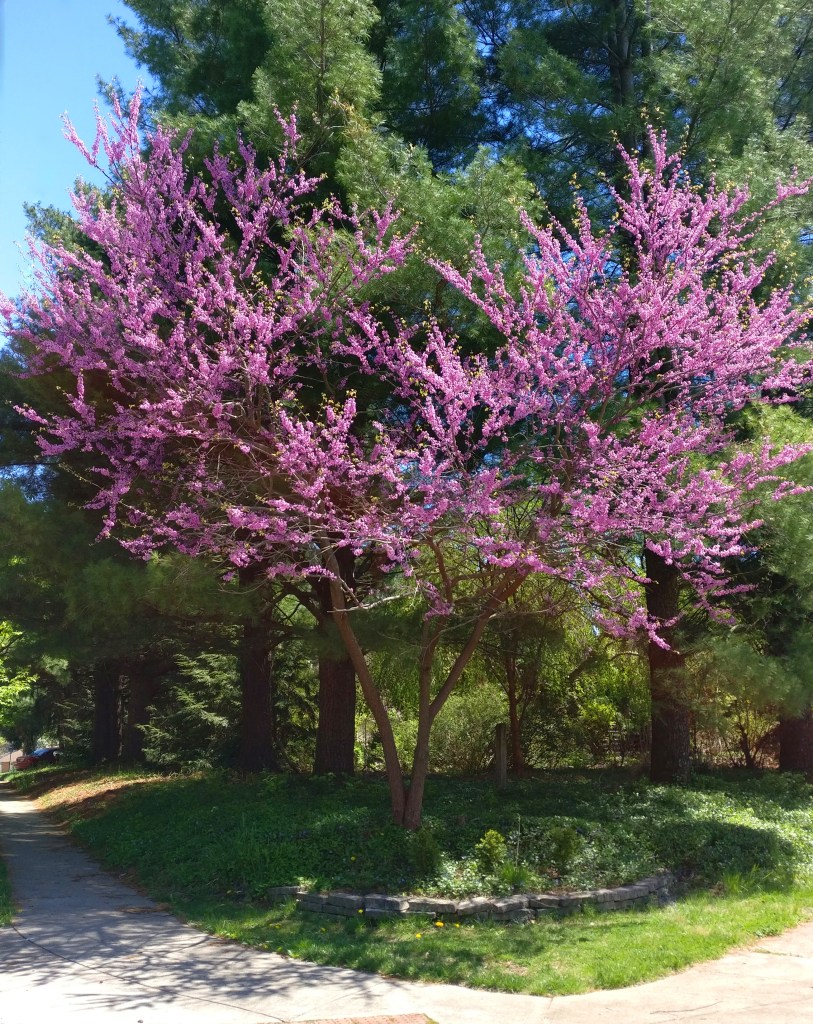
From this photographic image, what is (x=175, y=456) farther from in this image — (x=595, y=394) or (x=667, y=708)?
(x=667, y=708)

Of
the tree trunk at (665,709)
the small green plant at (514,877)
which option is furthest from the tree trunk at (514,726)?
the small green plant at (514,877)

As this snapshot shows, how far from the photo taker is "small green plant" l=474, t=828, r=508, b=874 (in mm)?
8781

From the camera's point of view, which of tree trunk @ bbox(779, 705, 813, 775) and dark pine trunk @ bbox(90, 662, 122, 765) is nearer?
tree trunk @ bbox(779, 705, 813, 775)

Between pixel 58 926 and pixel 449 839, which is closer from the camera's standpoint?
pixel 58 926

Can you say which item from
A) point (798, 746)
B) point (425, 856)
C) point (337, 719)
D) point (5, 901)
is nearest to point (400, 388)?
point (425, 856)

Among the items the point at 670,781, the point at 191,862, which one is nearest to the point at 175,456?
the point at 191,862

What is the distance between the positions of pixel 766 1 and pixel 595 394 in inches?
282

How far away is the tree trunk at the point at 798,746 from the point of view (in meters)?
14.9

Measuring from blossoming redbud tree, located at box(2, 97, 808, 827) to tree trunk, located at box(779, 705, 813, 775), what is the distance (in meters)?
5.60

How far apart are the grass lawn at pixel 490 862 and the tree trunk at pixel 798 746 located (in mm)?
1079

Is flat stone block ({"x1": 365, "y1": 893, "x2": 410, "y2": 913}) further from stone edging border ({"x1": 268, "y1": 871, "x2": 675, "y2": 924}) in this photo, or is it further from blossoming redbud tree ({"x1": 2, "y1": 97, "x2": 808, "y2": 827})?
blossoming redbud tree ({"x1": 2, "y1": 97, "x2": 808, "y2": 827})

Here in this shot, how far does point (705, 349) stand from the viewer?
8734 mm

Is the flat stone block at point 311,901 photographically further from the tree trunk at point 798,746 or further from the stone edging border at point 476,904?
the tree trunk at point 798,746

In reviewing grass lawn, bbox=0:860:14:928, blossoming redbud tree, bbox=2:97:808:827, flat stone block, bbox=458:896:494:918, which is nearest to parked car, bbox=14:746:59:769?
grass lawn, bbox=0:860:14:928
